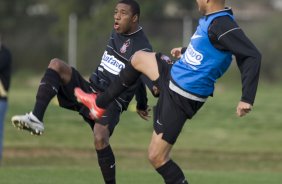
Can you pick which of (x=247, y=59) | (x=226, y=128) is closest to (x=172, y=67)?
(x=247, y=59)

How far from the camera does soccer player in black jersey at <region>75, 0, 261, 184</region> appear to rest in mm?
8430

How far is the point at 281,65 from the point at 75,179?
25778mm

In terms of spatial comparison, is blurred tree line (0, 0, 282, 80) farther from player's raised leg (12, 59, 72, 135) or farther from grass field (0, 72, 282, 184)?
player's raised leg (12, 59, 72, 135)

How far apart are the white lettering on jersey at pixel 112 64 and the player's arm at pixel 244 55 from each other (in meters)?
2.34

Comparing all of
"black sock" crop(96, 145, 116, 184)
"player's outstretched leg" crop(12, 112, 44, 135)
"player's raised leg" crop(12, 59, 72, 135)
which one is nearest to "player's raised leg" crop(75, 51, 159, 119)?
"player's raised leg" crop(12, 59, 72, 135)

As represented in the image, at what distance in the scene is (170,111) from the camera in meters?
8.77

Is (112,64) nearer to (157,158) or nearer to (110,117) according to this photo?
(110,117)

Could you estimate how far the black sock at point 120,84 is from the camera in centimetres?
894

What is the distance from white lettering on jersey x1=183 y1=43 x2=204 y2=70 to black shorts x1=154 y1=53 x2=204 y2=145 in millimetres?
295

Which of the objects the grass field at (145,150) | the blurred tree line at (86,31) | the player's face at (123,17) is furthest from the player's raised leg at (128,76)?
the blurred tree line at (86,31)

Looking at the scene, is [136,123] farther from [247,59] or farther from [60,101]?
[247,59]

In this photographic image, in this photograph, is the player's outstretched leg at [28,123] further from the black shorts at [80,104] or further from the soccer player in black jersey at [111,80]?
the black shorts at [80,104]

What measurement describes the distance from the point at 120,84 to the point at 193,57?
2.95 feet

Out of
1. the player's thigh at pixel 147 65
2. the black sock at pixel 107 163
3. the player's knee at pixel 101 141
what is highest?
the player's thigh at pixel 147 65
